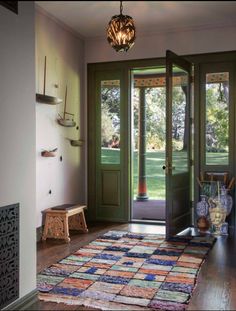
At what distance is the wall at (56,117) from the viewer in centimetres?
462

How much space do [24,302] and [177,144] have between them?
9.77ft

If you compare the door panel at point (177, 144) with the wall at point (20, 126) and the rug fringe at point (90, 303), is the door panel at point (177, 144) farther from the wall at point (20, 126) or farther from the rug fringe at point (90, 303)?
the wall at point (20, 126)

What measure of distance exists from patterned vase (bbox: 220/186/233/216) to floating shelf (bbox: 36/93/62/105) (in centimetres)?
249

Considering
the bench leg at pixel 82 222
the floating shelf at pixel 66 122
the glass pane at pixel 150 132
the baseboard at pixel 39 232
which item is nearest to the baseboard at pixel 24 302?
the baseboard at pixel 39 232

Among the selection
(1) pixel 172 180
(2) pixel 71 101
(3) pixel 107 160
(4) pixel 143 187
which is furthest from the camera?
(4) pixel 143 187

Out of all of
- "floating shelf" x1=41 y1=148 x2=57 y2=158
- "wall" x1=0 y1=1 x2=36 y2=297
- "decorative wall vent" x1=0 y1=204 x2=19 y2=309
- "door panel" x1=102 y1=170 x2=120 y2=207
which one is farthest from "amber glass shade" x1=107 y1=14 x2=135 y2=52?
"door panel" x1=102 y1=170 x2=120 y2=207

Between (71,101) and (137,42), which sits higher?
(137,42)

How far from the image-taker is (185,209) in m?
5.13

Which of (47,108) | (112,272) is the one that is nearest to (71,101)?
(47,108)

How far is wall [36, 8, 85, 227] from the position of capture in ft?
15.1

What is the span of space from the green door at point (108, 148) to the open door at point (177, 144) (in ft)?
3.38

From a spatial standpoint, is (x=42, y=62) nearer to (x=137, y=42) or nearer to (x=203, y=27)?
(x=137, y=42)

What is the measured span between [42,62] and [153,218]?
3.17 m

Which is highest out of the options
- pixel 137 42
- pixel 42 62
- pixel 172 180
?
pixel 137 42
